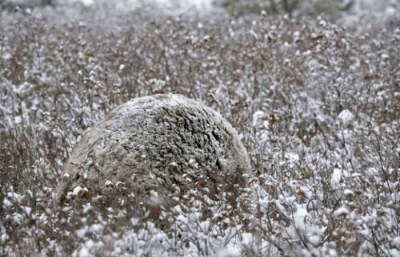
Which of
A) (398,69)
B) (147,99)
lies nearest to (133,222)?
(147,99)

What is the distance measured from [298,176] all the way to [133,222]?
2.17 meters

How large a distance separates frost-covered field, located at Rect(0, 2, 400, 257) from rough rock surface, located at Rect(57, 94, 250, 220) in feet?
0.74

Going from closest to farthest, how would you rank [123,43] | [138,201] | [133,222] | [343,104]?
[133,222]
[138,201]
[343,104]
[123,43]

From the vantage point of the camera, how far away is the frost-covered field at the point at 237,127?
14.1ft

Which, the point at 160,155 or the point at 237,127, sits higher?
the point at 160,155

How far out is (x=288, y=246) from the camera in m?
4.31

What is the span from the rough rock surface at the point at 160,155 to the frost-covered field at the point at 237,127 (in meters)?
0.23

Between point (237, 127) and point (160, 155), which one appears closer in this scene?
point (160, 155)

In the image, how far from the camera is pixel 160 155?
505 cm

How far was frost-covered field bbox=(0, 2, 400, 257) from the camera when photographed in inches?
169

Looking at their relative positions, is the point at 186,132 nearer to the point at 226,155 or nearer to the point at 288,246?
the point at 226,155

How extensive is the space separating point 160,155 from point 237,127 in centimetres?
220

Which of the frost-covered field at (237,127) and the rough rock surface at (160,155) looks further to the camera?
the rough rock surface at (160,155)

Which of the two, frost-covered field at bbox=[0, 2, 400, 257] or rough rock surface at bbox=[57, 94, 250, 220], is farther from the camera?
rough rock surface at bbox=[57, 94, 250, 220]
